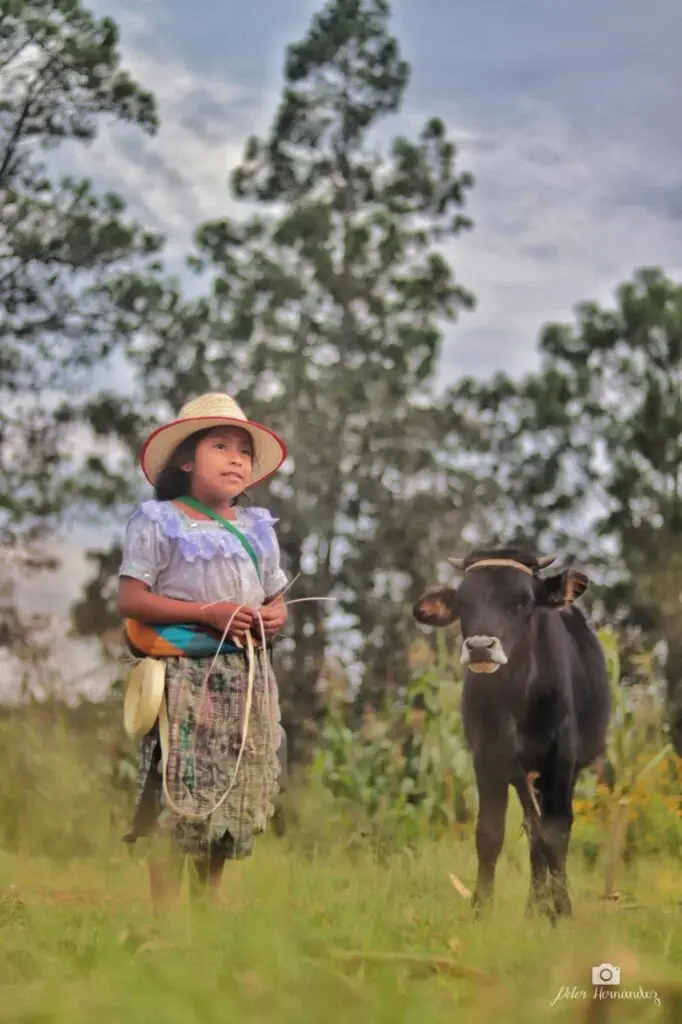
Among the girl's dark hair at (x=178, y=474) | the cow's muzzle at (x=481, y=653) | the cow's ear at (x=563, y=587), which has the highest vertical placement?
the girl's dark hair at (x=178, y=474)

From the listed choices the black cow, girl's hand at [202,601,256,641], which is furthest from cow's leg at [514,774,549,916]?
girl's hand at [202,601,256,641]

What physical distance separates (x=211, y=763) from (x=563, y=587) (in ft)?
3.61

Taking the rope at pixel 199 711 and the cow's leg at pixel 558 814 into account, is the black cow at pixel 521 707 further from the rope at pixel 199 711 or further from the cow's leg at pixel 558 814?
the rope at pixel 199 711

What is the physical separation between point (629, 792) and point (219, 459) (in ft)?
8.96

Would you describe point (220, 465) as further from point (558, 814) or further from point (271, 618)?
point (558, 814)

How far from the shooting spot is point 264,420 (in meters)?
8.97

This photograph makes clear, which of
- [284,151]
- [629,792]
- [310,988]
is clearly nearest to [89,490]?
[284,151]

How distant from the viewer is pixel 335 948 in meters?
2.51

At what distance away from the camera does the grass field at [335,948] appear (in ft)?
6.31

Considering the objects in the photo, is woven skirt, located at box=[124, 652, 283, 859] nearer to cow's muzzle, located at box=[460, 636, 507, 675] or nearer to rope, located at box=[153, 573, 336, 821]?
rope, located at box=[153, 573, 336, 821]

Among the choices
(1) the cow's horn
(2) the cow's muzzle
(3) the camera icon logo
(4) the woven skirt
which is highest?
(1) the cow's horn

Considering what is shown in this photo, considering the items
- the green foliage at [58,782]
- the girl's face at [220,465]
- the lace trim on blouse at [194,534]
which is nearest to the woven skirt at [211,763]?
the lace trim on blouse at [194,534]

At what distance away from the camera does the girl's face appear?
336cm

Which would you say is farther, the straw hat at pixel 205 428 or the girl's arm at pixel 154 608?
the straw hat at pixel 205 428
